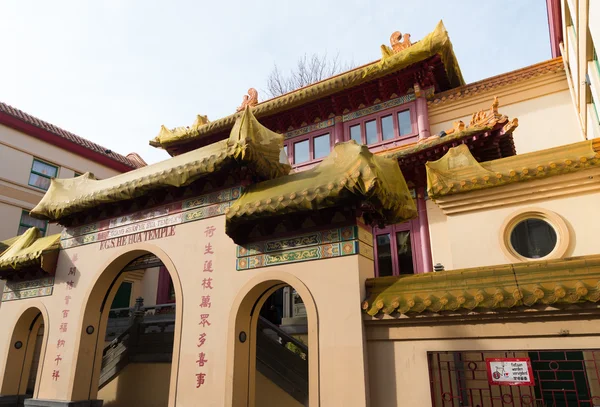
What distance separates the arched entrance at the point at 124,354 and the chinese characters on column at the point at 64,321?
19.9 inches

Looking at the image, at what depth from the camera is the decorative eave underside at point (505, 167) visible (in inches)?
267

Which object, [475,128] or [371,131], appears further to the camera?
[371,131]

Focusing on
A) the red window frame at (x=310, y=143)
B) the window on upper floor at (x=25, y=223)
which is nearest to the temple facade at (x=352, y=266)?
the red window frame at (x=310, y=143)

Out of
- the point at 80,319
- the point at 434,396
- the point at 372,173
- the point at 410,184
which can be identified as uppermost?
the point at 410,184

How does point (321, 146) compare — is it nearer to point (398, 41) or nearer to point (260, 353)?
point (398, 41)

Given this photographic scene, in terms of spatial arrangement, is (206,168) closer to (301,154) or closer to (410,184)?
(410,184)

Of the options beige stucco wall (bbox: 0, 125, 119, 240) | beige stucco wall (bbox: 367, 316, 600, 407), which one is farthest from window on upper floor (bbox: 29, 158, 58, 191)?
beige stucco wall (bbox: 367, 316, 600, 407)

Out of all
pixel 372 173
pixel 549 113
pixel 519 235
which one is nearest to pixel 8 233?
pixel 372 173

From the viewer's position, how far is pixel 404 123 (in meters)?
12.4

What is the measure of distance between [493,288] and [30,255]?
30.5ft

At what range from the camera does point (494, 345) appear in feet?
15.3

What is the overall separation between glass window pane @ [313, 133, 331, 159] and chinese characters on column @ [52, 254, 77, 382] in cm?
768

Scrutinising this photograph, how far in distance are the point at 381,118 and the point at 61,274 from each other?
9478mm

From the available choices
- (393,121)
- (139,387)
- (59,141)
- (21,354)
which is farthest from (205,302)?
(59,141)
